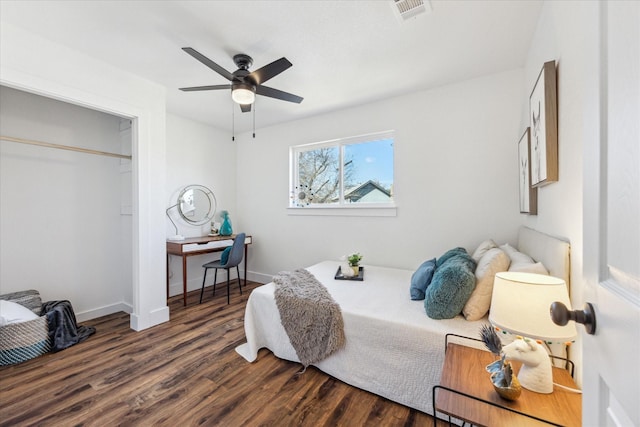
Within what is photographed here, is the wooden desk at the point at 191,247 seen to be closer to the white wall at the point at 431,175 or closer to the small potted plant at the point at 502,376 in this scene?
the white wall at the point at 431,175

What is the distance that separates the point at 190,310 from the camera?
314cm

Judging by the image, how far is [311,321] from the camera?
197 centimetres

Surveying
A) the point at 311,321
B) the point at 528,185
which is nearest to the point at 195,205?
the point at 311,321

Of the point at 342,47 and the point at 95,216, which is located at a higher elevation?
the point at 342,47

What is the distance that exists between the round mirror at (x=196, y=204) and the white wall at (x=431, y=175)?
1.13m

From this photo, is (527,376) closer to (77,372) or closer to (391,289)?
(391,289)

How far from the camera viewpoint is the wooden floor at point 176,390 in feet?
5.10

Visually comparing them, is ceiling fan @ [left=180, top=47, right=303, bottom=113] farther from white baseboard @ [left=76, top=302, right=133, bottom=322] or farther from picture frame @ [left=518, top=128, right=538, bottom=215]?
white baseboard @ [left=76, top=302, right=133, bottom=322]

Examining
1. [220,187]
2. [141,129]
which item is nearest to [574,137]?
[141,129]

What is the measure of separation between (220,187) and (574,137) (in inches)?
162

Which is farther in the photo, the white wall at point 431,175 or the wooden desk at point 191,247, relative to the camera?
the wooden desk at point 191,247

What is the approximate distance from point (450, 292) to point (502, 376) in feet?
2.18

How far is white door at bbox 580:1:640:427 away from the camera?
0.41 meters

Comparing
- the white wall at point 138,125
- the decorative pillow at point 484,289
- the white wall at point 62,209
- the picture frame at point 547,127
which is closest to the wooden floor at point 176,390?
the white wall at point 138,125
